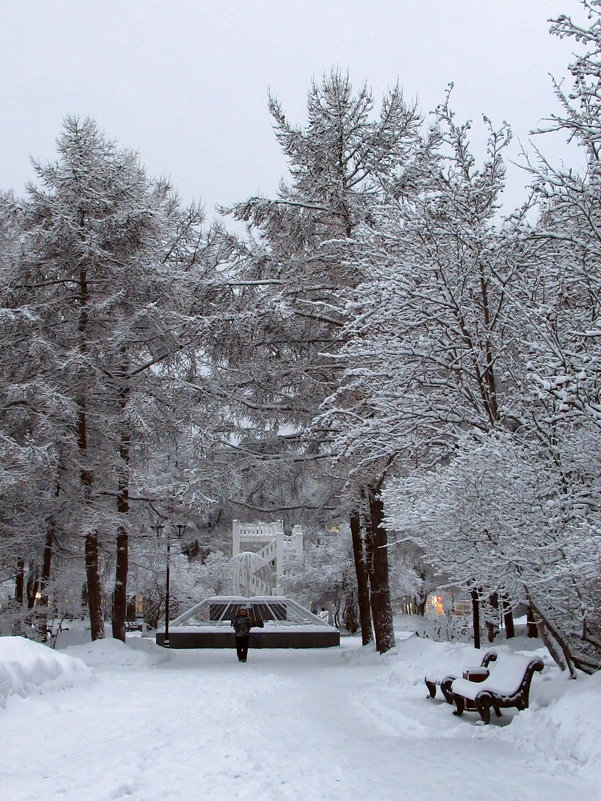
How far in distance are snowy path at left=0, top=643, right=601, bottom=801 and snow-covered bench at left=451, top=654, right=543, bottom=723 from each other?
0.24 metres

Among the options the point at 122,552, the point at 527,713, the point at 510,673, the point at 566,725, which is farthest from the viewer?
the point at 122,552

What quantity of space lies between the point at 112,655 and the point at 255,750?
9035mm

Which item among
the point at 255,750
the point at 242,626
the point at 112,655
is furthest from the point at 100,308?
the point at 255,750

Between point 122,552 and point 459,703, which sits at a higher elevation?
point 122,552

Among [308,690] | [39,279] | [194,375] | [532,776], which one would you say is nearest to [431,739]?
[532,776]

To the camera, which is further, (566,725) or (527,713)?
(527,713)

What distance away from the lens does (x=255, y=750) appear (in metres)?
6.71

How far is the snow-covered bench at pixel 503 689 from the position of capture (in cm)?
771

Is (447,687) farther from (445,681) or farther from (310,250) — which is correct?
(310,250)

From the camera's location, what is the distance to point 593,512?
21.6 feet

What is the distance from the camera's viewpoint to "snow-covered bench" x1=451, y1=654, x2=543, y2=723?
304 inches

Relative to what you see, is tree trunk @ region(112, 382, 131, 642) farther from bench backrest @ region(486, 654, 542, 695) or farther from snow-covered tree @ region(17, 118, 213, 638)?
bench backrest @ region(486, 654, 542, 695)

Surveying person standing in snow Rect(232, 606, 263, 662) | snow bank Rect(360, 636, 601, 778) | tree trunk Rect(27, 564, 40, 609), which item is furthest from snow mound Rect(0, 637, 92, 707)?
tree trunk Rect(27, 564, 40, 609)

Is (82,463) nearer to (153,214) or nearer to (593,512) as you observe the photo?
(153,214)
